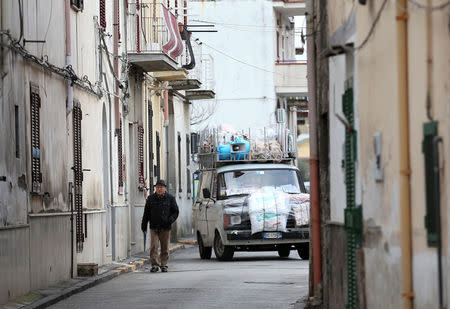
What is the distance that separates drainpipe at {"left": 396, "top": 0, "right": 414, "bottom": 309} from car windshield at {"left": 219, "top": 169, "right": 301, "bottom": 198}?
19776mm

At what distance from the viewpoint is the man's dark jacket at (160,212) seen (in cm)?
2634

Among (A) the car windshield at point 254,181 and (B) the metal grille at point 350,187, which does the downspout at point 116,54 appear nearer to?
(A) the car windshield at point 254,181

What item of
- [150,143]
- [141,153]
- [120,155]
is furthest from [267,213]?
[150,143]

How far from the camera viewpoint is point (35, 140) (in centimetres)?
1986

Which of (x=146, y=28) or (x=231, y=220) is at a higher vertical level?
(x=146, y=28)

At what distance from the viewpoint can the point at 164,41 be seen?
34156 millimetres

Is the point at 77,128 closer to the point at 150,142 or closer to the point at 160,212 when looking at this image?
the point at 160,212

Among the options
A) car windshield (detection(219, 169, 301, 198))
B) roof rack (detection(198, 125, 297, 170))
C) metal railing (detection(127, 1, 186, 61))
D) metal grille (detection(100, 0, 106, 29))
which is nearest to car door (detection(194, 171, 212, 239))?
roof rack (detection(198, 125, 297, 170))

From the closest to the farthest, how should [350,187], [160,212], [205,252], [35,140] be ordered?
[350,187], [35,140], [160,212], [205,252]

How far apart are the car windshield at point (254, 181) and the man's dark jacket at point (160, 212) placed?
9.23 ft

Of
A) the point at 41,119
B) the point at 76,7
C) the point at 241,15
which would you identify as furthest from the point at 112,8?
the point at 241,15

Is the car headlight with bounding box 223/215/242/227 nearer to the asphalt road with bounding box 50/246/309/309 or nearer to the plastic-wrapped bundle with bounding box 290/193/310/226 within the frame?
the asphalt road with bounding box 50/246/309/309

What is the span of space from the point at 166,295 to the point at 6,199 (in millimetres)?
2992

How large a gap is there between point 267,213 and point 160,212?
9.03 ft
